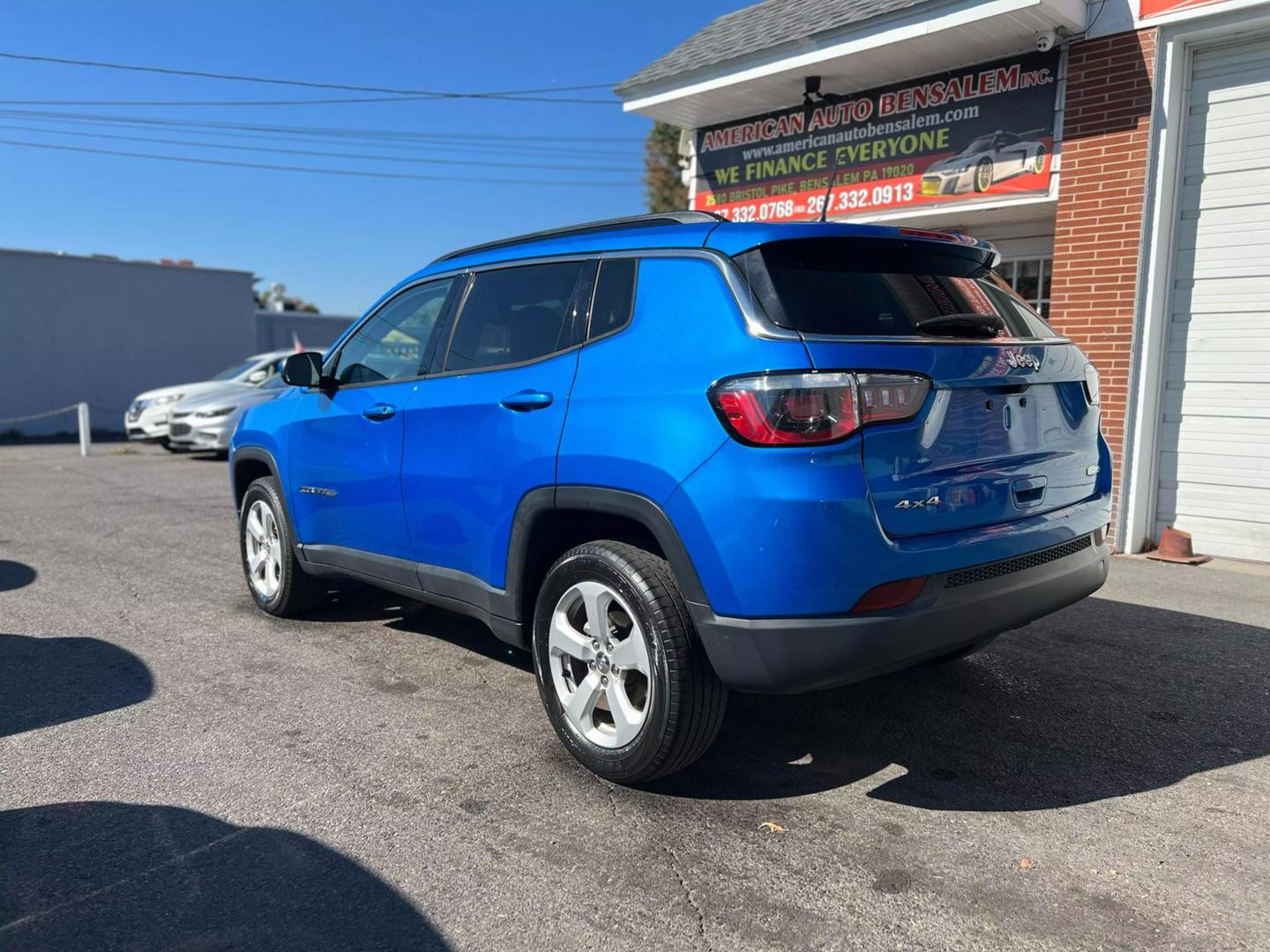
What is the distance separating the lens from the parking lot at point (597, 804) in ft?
8.55

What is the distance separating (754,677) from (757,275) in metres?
1.26

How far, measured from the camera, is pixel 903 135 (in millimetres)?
8750

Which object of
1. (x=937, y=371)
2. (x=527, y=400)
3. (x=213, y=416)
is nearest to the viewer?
(x=937, y=371)

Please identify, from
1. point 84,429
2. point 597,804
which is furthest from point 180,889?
point 84,429

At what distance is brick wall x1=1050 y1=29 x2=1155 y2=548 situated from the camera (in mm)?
7078

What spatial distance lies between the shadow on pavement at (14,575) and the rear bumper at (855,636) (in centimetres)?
542

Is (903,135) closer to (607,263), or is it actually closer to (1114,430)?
(1114,430)

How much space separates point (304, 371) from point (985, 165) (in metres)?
6.06

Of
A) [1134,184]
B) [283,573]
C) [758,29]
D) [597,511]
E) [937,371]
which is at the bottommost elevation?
[283,573]

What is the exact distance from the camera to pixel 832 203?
931 centimetres

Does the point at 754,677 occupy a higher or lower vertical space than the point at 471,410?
lower

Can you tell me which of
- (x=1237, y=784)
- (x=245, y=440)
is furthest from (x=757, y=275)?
(x=245, y=440)

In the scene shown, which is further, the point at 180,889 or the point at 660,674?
the point at 660,674

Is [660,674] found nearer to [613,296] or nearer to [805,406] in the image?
[805,406]
